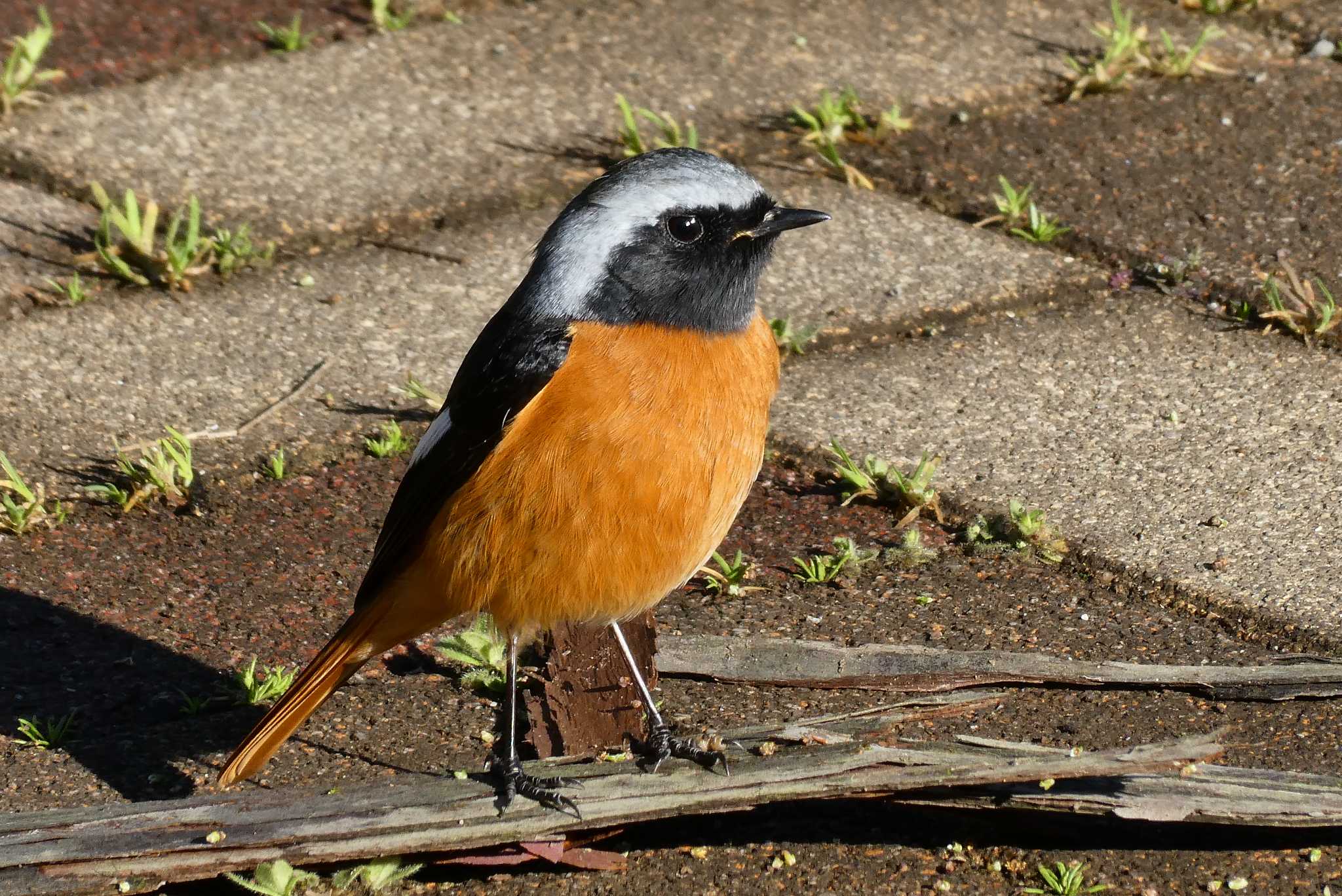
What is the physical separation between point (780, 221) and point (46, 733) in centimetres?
211

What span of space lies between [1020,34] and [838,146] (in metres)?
1.33

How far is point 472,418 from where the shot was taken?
3.96 metres

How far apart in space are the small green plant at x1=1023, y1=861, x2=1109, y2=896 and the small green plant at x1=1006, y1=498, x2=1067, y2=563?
49.0 inches

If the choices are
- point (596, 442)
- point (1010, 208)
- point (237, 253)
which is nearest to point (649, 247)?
point (596, 442)

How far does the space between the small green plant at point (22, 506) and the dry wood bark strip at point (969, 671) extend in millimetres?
2001

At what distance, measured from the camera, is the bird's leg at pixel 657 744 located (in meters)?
3.65

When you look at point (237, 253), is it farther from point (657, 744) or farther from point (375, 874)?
point (375, 874)

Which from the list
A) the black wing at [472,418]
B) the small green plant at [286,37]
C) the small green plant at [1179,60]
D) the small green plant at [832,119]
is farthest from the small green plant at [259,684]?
the small green plant at [1179,60]

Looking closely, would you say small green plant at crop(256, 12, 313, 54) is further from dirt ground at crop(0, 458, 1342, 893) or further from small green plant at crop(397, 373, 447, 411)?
dirt ground at crop(0, 458, 1342, 893)

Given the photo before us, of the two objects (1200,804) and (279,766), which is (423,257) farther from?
(1200,804)

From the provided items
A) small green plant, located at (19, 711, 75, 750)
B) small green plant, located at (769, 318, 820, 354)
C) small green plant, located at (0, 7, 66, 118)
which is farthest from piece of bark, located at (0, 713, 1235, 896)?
small green plant, located at (0, 7, 66, 118)

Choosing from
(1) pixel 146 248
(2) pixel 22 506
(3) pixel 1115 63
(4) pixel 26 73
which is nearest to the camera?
(2) pixel 22 506

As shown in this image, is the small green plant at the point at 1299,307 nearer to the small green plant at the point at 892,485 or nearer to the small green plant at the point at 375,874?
the small green plant at the point at 892,485

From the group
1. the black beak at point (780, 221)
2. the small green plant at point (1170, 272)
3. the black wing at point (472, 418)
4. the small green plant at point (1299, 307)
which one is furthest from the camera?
the small green plant at point (1170, 272)
